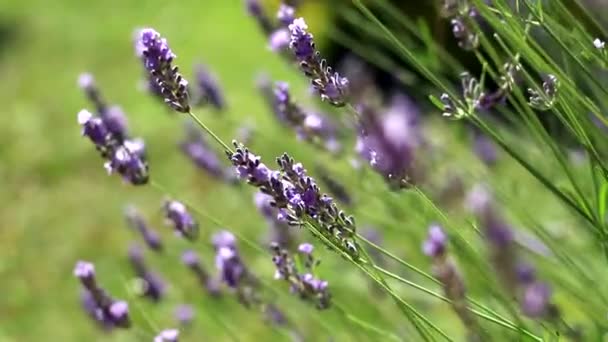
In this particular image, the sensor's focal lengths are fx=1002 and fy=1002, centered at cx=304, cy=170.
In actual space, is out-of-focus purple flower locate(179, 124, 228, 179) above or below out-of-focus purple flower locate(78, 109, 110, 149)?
above

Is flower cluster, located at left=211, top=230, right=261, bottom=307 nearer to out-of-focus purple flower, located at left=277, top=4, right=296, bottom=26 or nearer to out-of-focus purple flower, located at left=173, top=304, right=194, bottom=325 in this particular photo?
out-of-focus purple flower, located at left=277, top=4, right=296, bottom=26

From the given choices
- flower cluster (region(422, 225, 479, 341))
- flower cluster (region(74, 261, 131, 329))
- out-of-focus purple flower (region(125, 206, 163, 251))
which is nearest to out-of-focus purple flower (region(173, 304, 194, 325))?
out-of-focus purple flower (region(125, 206, 163, 251))

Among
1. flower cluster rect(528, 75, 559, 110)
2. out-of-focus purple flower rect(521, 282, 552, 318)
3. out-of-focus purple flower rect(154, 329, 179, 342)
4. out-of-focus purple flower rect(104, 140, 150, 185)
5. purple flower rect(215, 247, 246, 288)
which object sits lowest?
out-of-focus purple flower rect(521, 282, 552, 318)

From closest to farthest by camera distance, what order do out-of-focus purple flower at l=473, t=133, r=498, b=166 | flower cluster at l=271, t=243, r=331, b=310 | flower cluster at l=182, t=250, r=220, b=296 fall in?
flower cluster at l=271, t=243, r=331, b=310 → flower cluster at l=182, t=250, r=220, b=296 → out-of-focus purple flower at l=473, t=133, r=498, b=166

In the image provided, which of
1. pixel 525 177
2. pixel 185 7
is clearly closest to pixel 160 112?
pixel 185 7

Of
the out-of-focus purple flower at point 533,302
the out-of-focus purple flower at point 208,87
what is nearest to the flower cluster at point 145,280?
the out-of-focus purple flower at point 208,87

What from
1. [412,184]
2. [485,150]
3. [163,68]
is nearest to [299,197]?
[412,184]

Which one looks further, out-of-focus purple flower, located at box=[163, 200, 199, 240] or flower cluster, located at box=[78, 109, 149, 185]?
out-of-focus purple flower, located at box=[163, 200, 199, 240]

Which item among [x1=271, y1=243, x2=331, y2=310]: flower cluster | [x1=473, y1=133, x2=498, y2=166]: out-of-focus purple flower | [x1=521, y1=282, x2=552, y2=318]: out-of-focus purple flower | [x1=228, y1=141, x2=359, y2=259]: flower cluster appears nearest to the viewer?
[x1=521, y1=282, x2=552, y2=318]: out-of-focus purple flower
